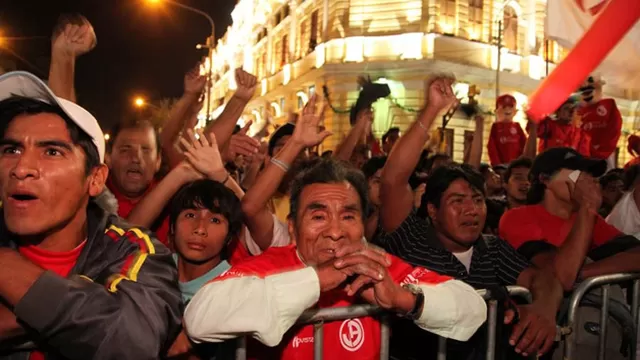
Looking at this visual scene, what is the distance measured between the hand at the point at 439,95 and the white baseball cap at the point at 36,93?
2.24 metres

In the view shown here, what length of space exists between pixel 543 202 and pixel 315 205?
231 cm

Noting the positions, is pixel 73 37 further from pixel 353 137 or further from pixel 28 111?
pixel 353 137

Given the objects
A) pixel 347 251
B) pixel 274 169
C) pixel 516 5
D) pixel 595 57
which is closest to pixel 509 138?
pixel 595 57

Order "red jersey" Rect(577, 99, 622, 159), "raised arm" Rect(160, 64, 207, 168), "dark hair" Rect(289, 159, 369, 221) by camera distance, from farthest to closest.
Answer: "red jersey" Rect(577, 99, 622, 159), "raised arm" Rect(160, 64, 207, 168), "dark hair" Rect(289, 159, 369, 221)

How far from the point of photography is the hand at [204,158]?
11.0ft

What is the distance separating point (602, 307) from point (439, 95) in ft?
5.21

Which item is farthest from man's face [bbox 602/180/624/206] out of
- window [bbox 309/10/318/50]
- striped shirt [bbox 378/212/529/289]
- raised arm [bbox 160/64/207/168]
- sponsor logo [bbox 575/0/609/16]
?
window [bbox 309/10/318/50]

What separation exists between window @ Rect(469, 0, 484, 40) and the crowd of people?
26.8 metres

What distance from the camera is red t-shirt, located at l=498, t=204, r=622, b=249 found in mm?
3943

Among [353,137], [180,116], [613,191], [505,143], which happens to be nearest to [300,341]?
[180,116]

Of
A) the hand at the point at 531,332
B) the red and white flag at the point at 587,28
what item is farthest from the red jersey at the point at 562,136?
the hand at the point at 531,332

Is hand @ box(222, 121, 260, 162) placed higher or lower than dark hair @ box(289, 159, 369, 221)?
higher

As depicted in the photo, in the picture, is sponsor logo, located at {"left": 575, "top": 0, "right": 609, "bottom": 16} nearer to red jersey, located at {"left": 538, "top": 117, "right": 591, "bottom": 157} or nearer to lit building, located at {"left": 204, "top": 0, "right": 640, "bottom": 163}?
red jersey, located at {"left": 538, "top": 117, "right": 591, "bottom": 157}

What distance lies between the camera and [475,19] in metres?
29.7
